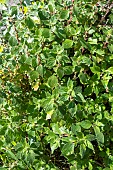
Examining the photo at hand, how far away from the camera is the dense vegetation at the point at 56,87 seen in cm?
223

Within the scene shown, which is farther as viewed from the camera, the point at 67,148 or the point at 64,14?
the point at 64,14

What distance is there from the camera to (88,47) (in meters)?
2.31

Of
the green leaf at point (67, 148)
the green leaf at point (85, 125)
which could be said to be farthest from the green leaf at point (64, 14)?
the green leaf at point (67, 148)

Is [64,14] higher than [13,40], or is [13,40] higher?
[64,14]

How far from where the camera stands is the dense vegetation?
2.23m

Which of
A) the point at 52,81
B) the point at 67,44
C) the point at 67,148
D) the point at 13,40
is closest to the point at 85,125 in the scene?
the point at 67,148

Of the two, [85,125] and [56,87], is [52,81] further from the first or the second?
[85,125]

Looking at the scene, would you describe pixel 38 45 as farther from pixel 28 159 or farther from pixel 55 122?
pixel 28 159

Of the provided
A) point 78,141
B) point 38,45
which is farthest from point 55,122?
point 38,45

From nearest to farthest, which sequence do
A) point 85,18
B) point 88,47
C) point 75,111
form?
point 75,111 < point 88,47 < point 85,18

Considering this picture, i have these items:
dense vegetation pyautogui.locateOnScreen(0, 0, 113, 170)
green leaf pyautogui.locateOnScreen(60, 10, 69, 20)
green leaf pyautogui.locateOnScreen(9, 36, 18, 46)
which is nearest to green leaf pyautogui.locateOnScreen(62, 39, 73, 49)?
dense vegetation pyautogui.locateOnScreen(0, 0, 113, 170)

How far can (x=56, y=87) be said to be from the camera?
2252 mm

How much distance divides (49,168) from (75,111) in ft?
1.48

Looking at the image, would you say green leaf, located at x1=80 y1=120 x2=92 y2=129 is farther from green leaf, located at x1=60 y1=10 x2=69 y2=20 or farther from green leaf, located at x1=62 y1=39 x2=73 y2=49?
green leaf, located at x1=60 y1=10 x2=69 y2=20
